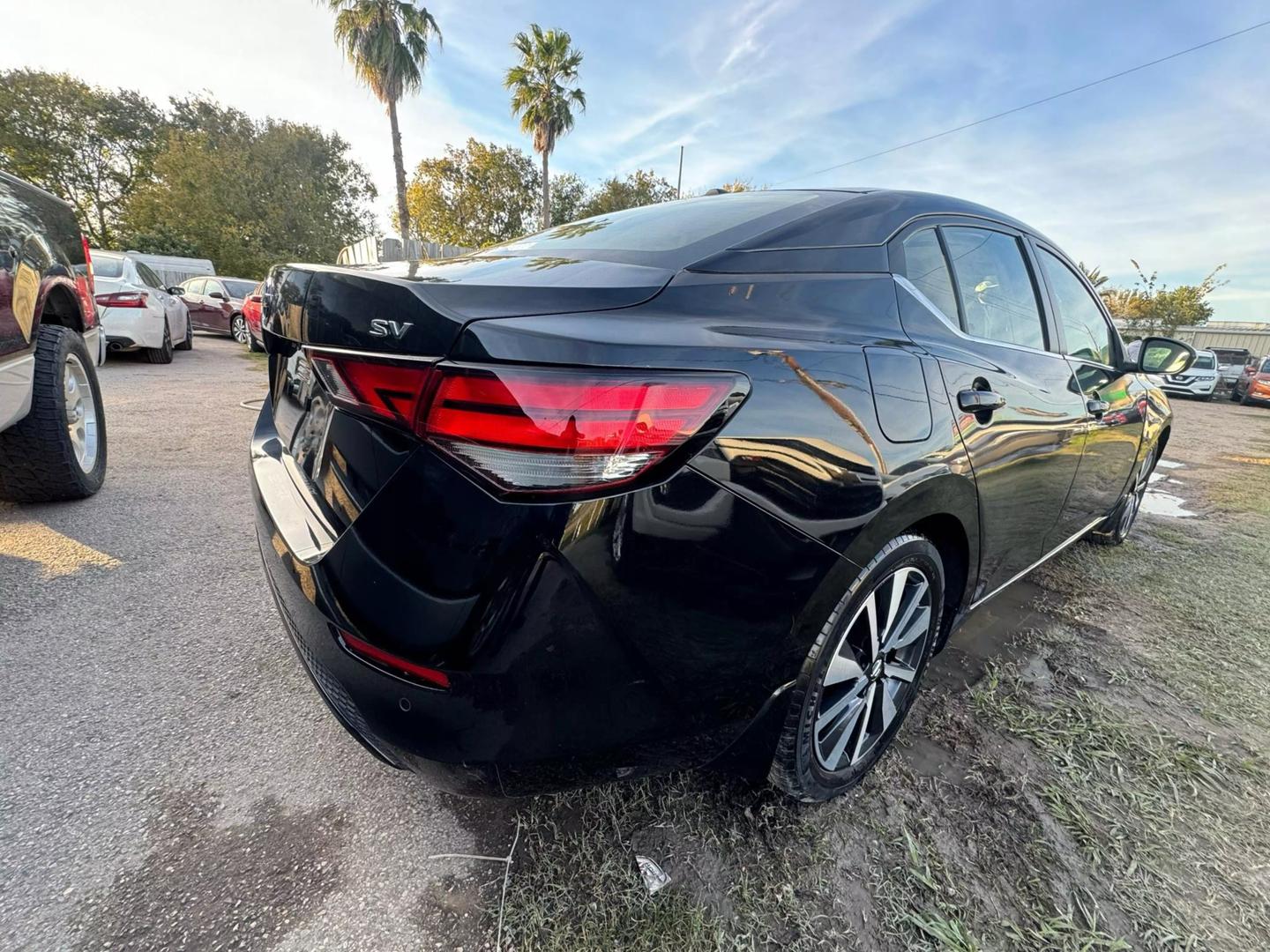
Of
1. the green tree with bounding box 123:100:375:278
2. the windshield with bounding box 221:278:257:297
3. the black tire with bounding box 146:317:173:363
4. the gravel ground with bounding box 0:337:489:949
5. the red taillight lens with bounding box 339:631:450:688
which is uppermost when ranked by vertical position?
the green tree with bounding box 123:100:375:278

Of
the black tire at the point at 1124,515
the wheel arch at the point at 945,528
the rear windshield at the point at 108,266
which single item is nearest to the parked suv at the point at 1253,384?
the black tire at the point at 1124,515

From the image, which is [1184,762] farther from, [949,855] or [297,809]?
[297,809]

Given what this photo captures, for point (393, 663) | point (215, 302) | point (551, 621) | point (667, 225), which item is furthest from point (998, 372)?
point (215, 302)

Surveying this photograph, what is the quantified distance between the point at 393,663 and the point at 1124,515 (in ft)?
14.3

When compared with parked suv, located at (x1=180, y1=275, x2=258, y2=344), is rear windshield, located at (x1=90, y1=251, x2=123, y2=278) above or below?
above

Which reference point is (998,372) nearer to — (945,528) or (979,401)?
(979,401)

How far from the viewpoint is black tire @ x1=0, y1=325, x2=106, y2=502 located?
2.79 meters

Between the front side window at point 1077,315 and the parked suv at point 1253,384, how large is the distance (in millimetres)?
22076

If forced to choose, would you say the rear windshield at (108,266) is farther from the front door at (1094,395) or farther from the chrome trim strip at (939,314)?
the front door at (1094,395)

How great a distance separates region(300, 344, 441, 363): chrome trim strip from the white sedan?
8658 millimetres

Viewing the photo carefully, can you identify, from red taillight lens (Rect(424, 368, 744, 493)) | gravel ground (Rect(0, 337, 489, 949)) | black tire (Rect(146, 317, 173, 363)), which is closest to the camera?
red taillight lens (Rect(424, 368, 744, 493))

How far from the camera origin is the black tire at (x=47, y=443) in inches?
110

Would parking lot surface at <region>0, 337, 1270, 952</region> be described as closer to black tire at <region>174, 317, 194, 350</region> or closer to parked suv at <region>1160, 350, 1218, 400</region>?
black tire at <region>174, 317, 194, 350</region>

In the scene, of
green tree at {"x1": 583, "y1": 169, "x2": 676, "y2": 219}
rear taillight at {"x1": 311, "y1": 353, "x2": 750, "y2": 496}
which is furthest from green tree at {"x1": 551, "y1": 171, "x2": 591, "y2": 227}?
rear taillight at {"x1": 311, "y1": 353, "x2": 750, "y2": 496}
